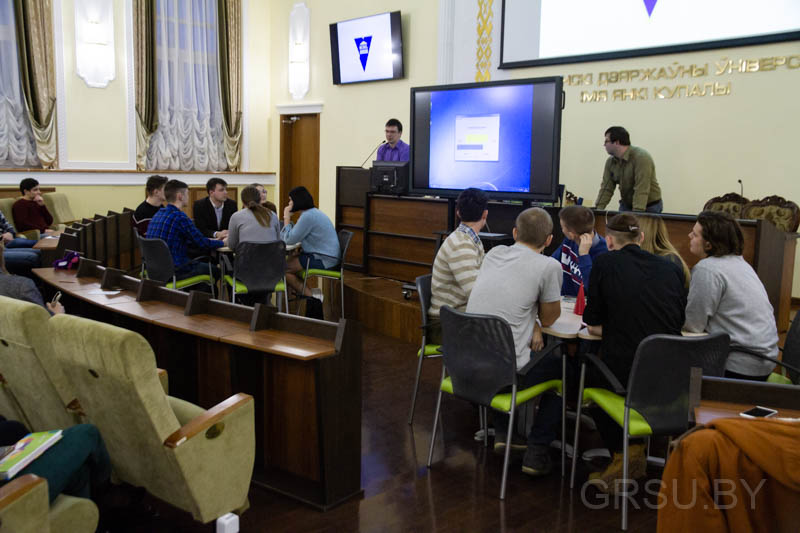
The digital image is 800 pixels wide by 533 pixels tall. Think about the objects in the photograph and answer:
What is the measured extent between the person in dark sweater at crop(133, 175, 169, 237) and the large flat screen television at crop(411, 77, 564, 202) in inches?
96.7

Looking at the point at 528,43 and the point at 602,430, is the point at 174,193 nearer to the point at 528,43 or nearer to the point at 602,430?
the point at 602,430

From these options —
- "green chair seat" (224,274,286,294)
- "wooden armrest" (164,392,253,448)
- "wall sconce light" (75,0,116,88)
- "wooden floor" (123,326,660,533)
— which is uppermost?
"wall sconce light" (75,0,116,88)

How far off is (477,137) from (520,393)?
3.73 meters

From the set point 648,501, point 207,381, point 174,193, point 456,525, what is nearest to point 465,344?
point 456,525

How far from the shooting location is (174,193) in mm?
5441

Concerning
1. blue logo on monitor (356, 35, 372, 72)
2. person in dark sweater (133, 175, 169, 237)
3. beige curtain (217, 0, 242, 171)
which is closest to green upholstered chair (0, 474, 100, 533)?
person in dark sweater (133, 175, 169, 237)

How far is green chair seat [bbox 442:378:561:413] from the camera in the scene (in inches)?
117

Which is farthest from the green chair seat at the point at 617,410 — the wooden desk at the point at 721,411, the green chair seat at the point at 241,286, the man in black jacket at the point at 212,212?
the man in black jacket at the point at 212,212

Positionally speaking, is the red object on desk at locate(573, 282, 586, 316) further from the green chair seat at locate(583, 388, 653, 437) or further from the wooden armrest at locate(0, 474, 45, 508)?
the wooden armrest at locate(0, 474, 45, 508)

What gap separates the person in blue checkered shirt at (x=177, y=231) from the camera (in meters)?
5.33

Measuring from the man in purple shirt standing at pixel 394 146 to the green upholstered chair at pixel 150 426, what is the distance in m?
5.42

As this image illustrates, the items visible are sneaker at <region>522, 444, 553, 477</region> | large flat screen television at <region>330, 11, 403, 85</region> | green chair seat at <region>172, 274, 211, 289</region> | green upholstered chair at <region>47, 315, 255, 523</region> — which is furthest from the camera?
large flat screen television at <region>330, 11, 403, 85</region>

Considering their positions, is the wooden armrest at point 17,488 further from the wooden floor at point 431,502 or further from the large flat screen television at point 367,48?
the large flat screen television at point 367,48

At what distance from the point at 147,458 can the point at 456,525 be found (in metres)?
1.25
